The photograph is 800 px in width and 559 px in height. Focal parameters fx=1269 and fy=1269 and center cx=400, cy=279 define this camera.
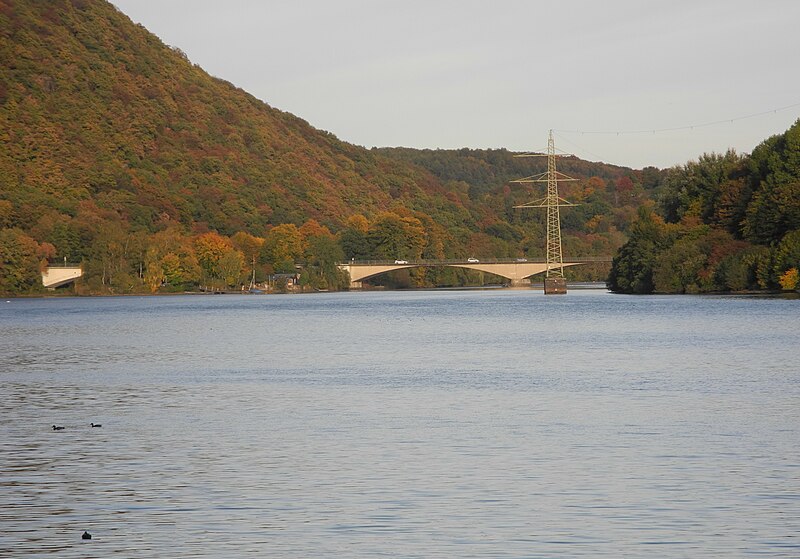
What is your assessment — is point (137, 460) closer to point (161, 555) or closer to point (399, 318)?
point (161, 555)

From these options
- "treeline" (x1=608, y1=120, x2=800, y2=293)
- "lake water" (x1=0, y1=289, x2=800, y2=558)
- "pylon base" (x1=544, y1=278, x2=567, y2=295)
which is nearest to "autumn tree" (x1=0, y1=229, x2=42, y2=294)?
"pylon base" (x1=544, y1=278, x2=567, y2=295)

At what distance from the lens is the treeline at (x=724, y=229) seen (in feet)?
357

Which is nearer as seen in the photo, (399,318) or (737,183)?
(399,318)

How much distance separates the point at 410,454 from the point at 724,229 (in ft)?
337

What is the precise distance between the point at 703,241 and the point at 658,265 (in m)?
7.37

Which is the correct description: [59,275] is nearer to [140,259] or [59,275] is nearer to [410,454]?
[140,259]

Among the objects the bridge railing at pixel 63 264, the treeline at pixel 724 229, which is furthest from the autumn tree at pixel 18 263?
the treeline at pixel 724 229

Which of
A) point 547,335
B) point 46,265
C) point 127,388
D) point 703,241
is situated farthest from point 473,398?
point 46,265

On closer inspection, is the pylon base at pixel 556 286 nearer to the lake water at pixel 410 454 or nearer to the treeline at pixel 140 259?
the treeline at pixel 140 259

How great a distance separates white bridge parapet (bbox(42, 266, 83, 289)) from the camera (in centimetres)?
16388

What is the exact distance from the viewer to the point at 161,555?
53.0 ft

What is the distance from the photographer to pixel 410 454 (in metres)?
24.0

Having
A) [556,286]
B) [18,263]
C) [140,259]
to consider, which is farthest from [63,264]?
[556,286]

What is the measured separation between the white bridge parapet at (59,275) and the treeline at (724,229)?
235ft
